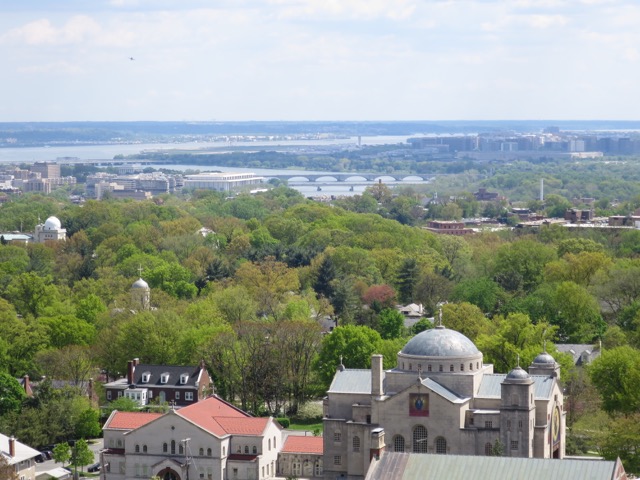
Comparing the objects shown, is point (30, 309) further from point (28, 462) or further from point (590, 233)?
point (590, 233)

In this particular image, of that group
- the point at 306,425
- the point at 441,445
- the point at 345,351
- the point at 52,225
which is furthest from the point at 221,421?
the point at 52,225

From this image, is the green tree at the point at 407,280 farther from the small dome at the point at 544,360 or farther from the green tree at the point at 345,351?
the small dome at the point at 544,360

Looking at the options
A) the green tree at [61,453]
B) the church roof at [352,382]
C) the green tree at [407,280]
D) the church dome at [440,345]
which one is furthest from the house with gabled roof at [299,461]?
the green tree at [407,280]

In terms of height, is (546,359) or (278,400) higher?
(546,359)

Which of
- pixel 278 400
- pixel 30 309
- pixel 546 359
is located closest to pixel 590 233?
pixel 30 309

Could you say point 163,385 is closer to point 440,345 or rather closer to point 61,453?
point 61,453

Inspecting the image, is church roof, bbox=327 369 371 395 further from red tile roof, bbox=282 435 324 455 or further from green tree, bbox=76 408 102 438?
green tree, bbox=76 408 102 438
